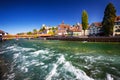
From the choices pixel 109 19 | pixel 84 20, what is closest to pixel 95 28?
pixel 84 20

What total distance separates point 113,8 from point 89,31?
128 feet

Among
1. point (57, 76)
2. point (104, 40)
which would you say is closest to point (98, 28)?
point (104, 40)

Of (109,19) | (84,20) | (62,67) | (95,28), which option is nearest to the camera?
(62,67)

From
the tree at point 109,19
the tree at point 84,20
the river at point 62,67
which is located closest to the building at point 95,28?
the tree at point 84,20

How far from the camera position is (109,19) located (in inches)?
2399

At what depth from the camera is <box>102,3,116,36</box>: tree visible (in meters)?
60.0

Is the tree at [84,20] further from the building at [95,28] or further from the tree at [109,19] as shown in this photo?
the building at [95,28]

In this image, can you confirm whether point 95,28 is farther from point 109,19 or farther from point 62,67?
point 62,67

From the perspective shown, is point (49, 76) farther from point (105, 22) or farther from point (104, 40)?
point (105, 22)

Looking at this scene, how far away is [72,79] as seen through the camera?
1098 cm

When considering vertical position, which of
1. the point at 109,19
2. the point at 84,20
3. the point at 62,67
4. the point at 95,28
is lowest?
the point at 62,67

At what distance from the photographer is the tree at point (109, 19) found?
197 ft

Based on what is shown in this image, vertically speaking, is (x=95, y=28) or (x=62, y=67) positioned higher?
(x=95, y=28)

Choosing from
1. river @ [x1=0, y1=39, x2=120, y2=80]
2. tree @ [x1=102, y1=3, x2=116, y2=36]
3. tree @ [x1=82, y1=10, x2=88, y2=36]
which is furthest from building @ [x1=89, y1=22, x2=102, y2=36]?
river @ [x1=0, y1=39, x2=120, y2=80]
